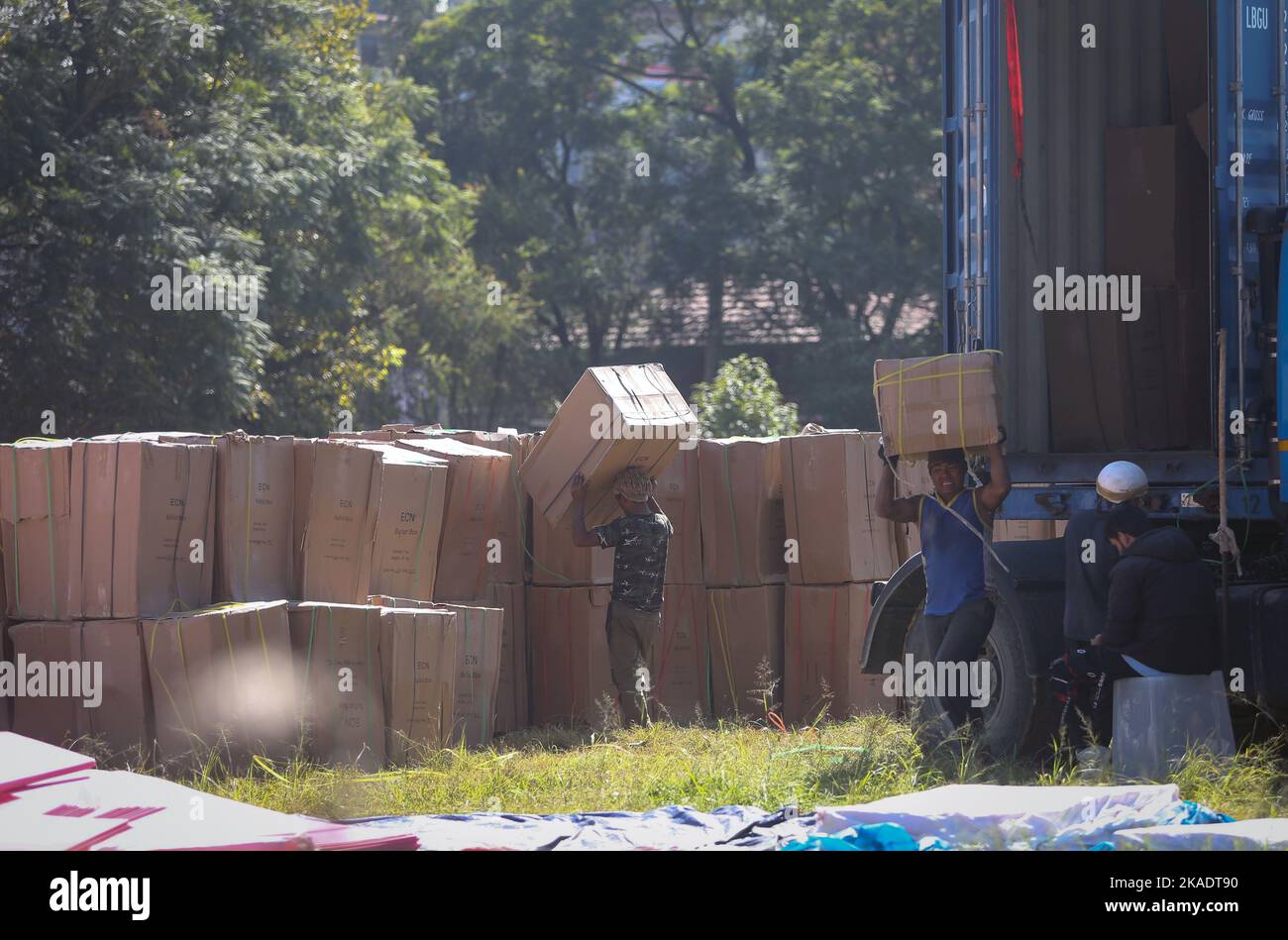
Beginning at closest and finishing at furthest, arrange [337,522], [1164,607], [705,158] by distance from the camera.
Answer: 1. [1164,607]
2. [337,522]
3. [705,158]

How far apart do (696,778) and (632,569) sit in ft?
7.19

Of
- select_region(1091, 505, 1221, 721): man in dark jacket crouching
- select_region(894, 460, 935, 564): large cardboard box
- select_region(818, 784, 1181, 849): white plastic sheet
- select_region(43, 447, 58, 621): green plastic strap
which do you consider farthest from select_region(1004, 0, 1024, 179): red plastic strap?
select_region(43, 447, 58, 621): green plastic strap

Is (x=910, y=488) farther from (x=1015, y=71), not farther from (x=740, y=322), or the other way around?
(x=740, y=322)

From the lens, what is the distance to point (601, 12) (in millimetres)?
32031

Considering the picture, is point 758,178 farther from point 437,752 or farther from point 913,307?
point 437,752

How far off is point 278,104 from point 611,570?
539 inches

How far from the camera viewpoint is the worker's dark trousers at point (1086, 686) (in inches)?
266

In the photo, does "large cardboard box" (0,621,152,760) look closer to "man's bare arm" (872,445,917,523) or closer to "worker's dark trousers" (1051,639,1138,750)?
"man's bare arm" (872,445,917,523)

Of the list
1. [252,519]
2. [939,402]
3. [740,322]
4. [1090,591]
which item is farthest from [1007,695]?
[740,322]

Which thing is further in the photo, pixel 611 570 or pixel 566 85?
pixel 566 85

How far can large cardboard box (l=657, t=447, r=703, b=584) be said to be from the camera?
9.76 m

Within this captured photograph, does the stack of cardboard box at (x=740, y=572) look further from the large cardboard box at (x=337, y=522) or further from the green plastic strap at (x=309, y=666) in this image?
the green plastic strap at (x=309, y=666)

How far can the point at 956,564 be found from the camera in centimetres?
709
